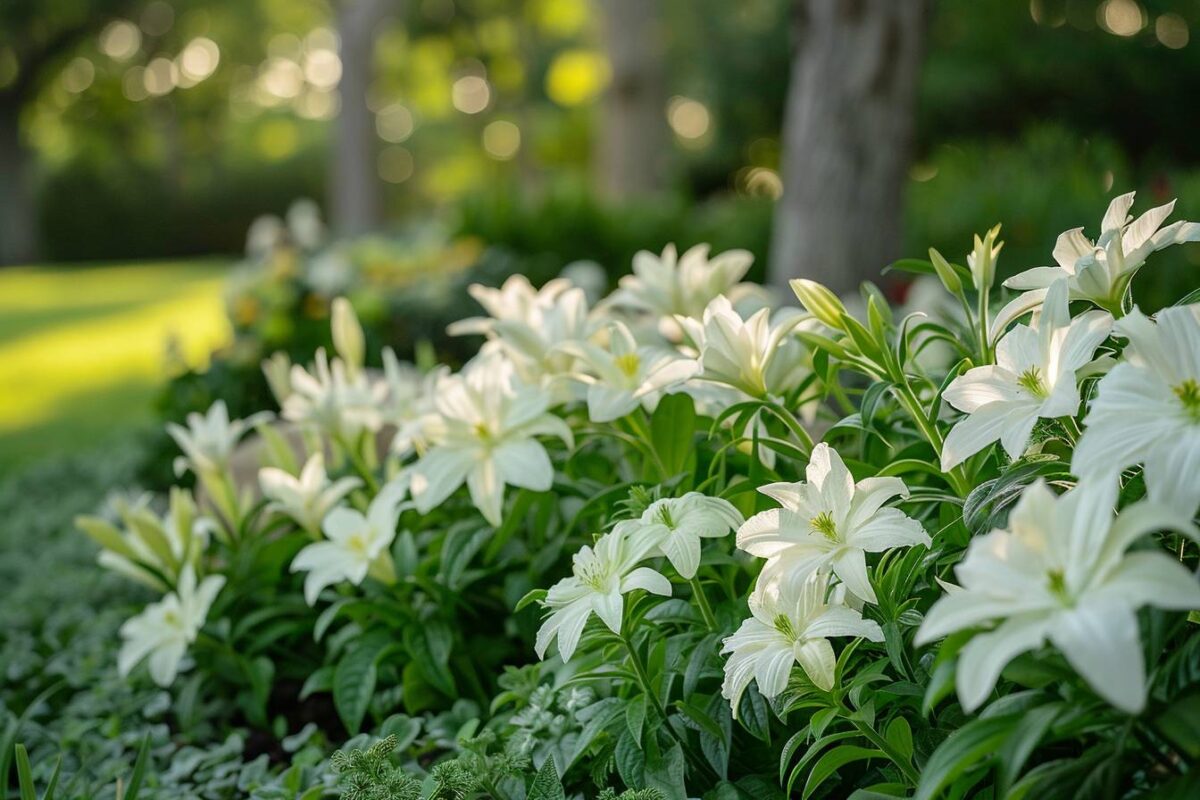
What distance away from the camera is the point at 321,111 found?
3572cm

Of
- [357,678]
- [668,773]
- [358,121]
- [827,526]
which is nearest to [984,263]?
[827,526]

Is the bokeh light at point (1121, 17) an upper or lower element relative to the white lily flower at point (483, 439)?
upper

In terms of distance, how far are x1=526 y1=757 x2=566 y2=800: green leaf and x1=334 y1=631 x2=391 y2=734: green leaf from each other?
0.49 meters

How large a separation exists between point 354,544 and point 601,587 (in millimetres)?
651

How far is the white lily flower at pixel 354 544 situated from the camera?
1798 millimetres

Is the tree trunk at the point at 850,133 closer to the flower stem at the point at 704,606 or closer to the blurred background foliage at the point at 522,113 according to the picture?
the blurred background foliage at the point at 522,113

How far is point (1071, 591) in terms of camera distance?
3.02 feet

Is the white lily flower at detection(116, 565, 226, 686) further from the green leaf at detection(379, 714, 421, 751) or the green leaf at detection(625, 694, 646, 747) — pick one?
the green leaf at detection(625, 694, 646, 747)

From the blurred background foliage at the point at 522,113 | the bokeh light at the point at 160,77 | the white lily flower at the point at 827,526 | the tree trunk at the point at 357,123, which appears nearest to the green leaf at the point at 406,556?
the white lily flower at the point at 827,526

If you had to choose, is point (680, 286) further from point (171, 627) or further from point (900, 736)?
point (171, 627)

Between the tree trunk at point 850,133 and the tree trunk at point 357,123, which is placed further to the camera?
the tree trunk at point 357,123

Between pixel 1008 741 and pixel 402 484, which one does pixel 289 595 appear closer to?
pixel 402 484

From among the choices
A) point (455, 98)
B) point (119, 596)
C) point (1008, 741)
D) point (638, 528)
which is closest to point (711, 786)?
point (638, 528)

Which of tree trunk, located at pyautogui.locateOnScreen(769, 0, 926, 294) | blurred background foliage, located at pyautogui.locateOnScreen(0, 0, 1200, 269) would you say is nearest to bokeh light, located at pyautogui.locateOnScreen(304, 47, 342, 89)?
blurred background foliage, located at pyautogui.locateOnScreen(0, 0, 1200, 269)
